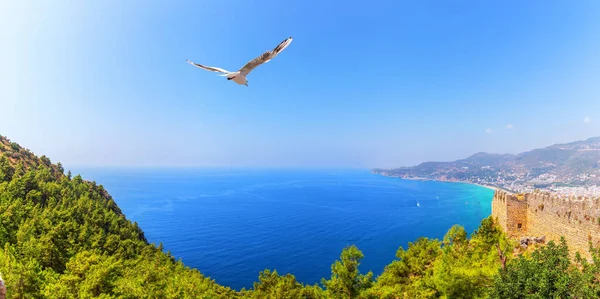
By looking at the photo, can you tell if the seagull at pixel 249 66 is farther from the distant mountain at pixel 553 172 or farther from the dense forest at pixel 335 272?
the distant mountain at pixel 553 172

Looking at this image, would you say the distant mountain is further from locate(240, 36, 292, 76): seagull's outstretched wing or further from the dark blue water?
locate(240, 36, 292, 76): seagull's outstretched wing

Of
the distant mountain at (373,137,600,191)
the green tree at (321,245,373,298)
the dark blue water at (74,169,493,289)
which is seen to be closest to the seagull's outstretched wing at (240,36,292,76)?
the green tree at (321,245,373,298)

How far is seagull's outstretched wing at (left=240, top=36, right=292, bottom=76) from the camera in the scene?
400cm

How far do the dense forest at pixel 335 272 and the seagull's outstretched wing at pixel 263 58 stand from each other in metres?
10.0

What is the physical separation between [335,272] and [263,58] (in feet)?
55.2

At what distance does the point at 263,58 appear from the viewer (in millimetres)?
4172

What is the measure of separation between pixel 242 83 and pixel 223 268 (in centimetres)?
5128

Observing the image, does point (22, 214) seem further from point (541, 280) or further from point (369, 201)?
point (369, 201)

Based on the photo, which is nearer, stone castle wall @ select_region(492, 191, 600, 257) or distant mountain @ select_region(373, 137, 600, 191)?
stone castle wall @ select_region(492, 191, 600, 257)

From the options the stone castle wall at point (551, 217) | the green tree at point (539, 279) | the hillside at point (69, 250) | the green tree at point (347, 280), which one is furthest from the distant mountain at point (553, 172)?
the hillside at point (69, 250)

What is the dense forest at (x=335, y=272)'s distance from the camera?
958cm

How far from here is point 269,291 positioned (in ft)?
58.5

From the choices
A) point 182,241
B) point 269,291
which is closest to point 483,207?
point 182,241

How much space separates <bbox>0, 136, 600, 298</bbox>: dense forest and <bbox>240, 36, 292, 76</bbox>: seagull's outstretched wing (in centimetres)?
1003
